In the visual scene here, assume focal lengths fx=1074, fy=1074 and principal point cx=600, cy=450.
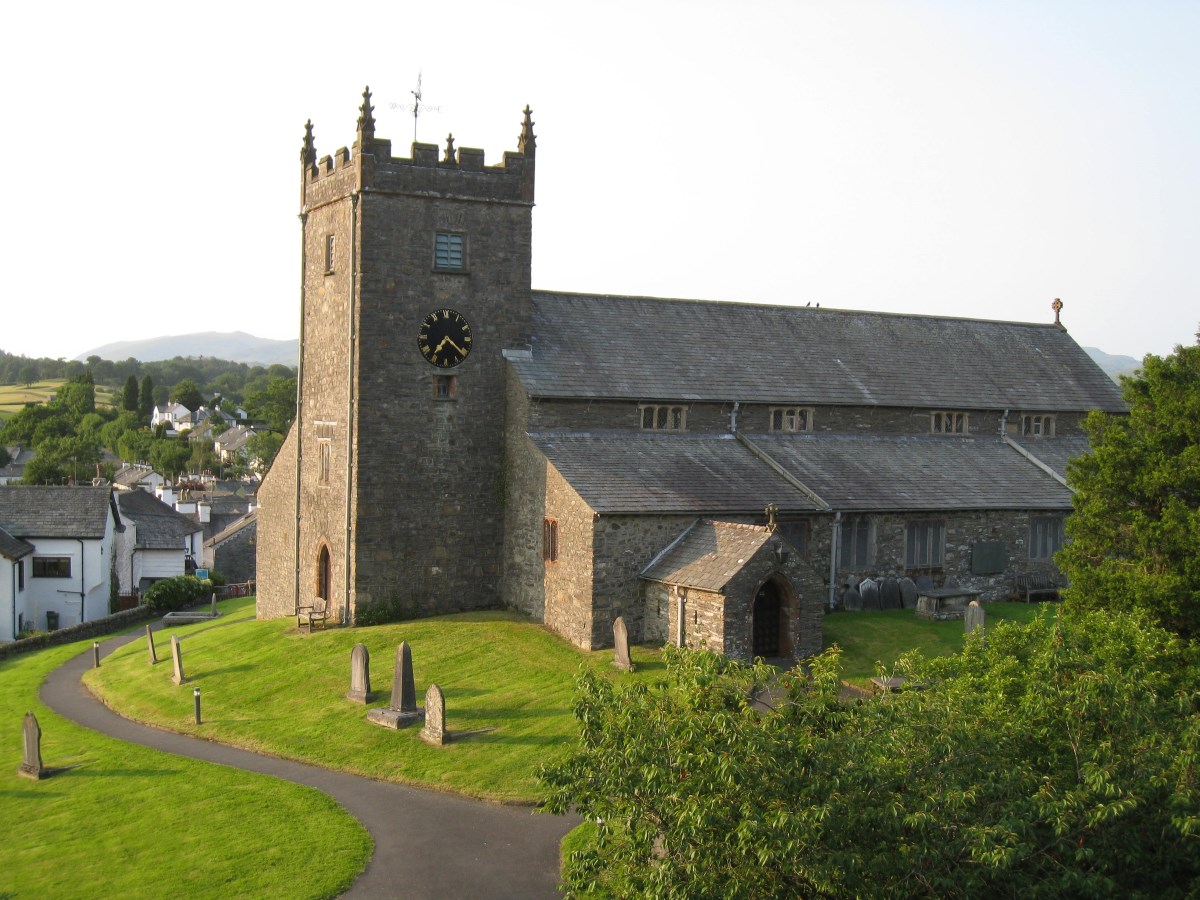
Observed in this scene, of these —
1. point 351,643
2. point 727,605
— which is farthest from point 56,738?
point 727,605

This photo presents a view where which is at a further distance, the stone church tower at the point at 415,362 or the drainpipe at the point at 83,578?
the drainpipe at the point at 83,578

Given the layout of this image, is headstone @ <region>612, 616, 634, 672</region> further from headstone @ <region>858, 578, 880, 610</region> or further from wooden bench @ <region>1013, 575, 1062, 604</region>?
wooden bench @ <region>1013, 575, 1062, 604</region>

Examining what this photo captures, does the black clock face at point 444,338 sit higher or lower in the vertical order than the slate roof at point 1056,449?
higher

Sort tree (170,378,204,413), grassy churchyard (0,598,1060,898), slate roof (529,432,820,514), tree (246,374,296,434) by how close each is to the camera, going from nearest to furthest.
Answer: grassy churchyard (0,598,1060,898) → slate roof (529,432,820,514) → tree (246,374,296,434) → tree (170,378,204,413)

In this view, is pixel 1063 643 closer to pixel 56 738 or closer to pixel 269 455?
pixel 56 738

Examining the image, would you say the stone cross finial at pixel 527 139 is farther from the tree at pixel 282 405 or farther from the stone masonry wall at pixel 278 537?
the tree at pixel 282 405

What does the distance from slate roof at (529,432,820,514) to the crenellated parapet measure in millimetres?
7975

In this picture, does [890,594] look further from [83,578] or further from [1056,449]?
[83,578]

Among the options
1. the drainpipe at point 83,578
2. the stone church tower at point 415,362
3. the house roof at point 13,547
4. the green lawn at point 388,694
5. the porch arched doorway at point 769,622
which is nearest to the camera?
the green lawn at point 388,694

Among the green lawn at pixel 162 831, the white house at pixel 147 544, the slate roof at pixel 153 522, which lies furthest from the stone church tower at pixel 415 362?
the slate roof at pixel 153 522

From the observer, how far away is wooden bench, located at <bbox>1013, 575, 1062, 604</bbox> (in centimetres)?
3553

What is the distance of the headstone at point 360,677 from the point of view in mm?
26297

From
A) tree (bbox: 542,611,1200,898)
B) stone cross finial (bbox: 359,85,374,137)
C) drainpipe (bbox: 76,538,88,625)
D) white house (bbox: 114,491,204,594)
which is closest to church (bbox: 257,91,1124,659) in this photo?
stone cross finial (bbox: 359,85,374,137)

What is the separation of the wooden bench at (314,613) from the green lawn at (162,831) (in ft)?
24.8
